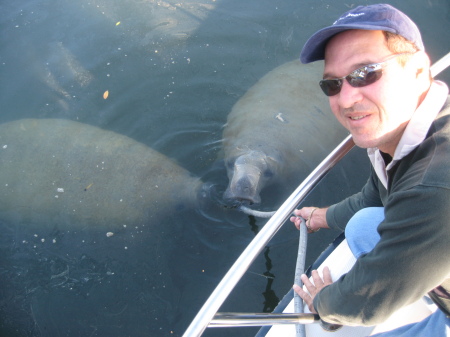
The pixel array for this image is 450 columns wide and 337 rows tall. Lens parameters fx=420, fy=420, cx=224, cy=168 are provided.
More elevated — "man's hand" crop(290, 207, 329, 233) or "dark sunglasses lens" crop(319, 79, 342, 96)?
"dark sunglasses lens" crop(319, 79, 342, 96)

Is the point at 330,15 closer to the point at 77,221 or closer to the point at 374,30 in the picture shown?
the point at 77,221

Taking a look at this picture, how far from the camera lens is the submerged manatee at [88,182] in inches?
184

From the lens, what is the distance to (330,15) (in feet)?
23.7

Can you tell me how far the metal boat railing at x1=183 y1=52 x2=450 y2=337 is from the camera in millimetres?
2109

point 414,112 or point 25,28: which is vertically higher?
point 414,112

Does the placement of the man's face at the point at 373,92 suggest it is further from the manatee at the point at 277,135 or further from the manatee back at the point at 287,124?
the manatee back at the point at 287,124

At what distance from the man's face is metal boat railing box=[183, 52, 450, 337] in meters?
0.83

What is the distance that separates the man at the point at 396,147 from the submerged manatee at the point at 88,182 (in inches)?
117

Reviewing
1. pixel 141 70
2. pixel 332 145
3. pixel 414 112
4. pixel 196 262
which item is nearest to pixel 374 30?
pixel 414 112

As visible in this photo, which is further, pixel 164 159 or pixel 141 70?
pixel 141 70

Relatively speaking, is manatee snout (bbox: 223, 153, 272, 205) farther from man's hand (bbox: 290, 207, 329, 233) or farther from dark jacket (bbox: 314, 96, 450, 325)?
dark jacket (bbox: 314, 96, 450, 325)

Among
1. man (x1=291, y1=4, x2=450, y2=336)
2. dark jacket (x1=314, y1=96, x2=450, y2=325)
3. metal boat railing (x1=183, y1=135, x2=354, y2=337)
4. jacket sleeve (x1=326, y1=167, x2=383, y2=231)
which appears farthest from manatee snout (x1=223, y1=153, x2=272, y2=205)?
dark jacket (x1=314, y1=96, x2=450, y2=325)

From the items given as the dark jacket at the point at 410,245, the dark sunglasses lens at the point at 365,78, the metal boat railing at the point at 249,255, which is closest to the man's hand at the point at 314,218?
the metal boat railing at the point at 249,255

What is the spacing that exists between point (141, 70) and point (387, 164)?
498 cm
